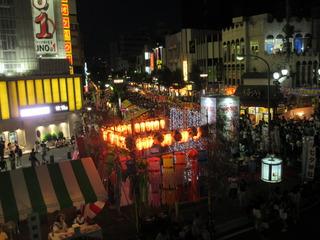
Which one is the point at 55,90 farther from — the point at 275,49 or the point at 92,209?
the point at 275,49

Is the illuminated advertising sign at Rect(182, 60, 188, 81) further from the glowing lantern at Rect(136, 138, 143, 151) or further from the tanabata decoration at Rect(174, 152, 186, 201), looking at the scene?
the tanabata decoration at Rect(174, 152, 186, 201)

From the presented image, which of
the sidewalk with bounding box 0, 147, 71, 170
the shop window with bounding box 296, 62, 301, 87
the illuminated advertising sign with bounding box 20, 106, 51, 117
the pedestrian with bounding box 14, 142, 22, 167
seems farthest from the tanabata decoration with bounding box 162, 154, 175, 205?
the shop window with bounding box 296, 62, 301, 87

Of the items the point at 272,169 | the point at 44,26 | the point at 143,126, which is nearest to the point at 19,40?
the point at 44,26

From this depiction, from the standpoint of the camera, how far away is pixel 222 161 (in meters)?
16.3

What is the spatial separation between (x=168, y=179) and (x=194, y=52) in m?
48.0

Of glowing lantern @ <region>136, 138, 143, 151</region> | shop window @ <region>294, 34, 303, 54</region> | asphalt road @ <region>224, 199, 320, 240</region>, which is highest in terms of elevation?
shop window @ <region>294, 34, 303, 54</region>

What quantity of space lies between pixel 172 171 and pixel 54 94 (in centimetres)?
1751

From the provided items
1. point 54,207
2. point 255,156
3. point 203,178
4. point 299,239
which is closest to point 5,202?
point 54,207

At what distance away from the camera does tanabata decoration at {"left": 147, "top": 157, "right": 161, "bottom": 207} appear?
14.3 meters

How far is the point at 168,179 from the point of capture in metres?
14.8

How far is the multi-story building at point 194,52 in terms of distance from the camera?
178 feet

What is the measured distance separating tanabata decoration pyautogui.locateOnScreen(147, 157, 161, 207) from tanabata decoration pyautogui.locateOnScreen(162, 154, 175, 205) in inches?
8.4

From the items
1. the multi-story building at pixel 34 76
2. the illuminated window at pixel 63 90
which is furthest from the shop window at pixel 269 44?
the illuminated window at pixel 63 90

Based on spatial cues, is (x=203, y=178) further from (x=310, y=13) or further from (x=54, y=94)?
(x=310, y=13)
